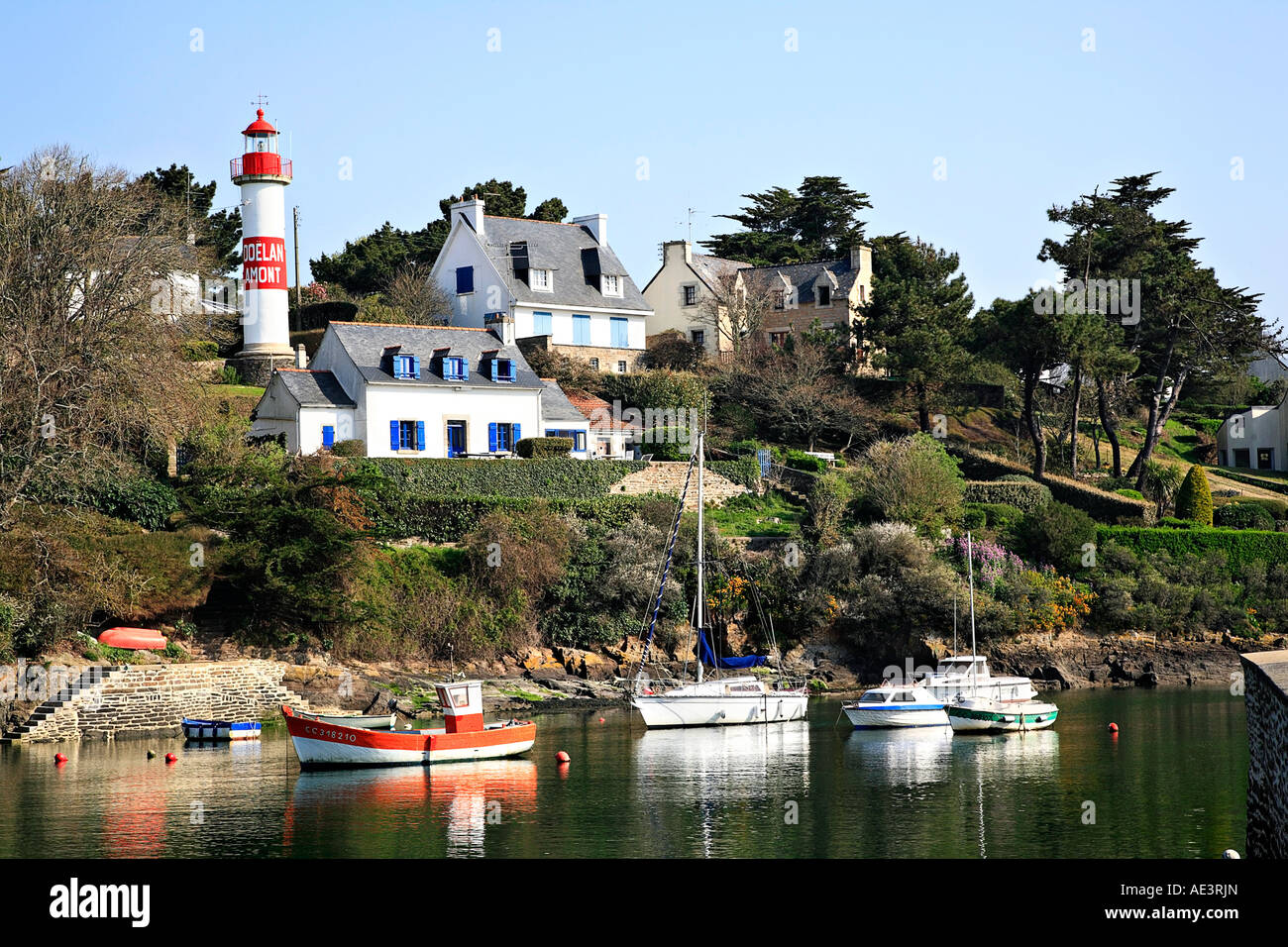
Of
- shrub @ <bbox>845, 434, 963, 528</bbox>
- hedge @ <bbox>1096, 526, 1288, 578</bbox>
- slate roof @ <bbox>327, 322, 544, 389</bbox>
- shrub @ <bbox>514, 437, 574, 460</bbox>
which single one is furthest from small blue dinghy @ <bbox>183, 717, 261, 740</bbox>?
hedge @ <bbox>1096, 526, 1288, 578</bbox>

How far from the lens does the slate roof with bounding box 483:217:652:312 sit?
72500 mm

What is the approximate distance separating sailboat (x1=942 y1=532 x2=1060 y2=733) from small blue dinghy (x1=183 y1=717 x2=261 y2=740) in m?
21.1

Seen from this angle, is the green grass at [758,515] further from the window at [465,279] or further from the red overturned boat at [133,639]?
the red overturned boat at [133,639]

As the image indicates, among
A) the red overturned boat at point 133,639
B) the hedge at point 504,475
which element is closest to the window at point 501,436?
the hedge at point 504,475

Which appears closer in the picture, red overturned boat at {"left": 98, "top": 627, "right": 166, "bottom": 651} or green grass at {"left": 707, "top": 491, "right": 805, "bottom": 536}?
red overturned boat at {"left": 98, "top": 627, "right": 166, "bottom": 651}

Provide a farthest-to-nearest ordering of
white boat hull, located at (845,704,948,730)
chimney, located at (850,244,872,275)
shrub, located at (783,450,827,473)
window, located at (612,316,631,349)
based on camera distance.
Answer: chimney, located at (850,244,872,275) < window, located at (612,316,631,349) < shrub, located at (783,450,827,473) < white boat hull, located at (845,704,948,730)

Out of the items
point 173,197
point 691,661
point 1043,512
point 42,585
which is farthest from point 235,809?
point 173,197

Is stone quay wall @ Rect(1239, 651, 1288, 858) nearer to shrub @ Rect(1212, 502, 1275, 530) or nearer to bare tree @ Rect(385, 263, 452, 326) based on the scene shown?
shrub @ Rect(1212, 502, 1275, 530)

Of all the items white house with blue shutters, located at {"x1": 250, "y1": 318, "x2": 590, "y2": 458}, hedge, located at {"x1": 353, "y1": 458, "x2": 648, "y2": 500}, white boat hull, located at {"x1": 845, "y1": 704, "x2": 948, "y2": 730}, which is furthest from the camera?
white house with blue shutters, located at {"x1": 250, "y1": 318, "x2": 590, "y2": 458}

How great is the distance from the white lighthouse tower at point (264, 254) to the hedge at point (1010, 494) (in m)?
31.5

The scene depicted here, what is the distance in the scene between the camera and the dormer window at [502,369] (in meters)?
61.2

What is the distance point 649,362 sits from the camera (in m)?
76.1

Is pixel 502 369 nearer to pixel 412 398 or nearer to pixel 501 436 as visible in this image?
pixel 501 436

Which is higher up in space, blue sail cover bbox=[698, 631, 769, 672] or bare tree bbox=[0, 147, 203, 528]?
bare tree bbox=[0, 147, 203, 528]
